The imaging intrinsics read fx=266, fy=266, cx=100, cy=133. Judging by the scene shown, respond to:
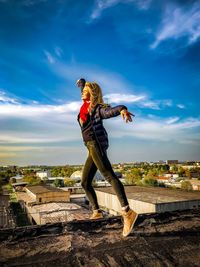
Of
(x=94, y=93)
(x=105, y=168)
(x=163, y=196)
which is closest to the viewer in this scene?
(x=105, y=168)

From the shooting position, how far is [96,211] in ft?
11.3

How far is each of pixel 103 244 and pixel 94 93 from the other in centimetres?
173

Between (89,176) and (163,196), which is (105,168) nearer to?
(89,176)

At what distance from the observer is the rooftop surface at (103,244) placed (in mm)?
2028

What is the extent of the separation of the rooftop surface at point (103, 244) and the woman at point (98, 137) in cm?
25

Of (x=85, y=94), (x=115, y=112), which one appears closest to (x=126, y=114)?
(x=115, y=112)

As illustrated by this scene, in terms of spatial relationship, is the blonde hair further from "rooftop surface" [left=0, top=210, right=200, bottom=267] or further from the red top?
"rooftop surface" [left=0, top=210, right=200, bottom=267]

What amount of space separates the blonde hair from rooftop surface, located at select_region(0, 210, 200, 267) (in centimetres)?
136

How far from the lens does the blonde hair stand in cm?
321

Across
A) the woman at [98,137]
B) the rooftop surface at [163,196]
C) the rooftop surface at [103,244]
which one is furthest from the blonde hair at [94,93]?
the rooftop surface at [163,196]

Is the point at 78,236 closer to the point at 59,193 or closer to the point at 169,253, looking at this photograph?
the point at 169,253

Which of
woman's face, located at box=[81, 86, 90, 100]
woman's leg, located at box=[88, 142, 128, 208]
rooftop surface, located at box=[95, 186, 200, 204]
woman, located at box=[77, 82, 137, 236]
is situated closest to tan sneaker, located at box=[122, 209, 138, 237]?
woman, located at box=[77, 82, 137, 236]

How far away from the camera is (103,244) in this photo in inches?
93.4

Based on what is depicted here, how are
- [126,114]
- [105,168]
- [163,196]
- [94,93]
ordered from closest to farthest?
1. [126,114]
2. [105,168]
3. [94,93]
4. [163,196]
